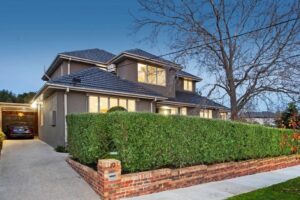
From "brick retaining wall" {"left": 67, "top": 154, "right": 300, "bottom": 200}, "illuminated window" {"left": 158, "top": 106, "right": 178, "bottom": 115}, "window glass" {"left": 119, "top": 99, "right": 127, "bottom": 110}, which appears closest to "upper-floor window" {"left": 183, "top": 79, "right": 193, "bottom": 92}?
"illuminated window" {"left": 158, "top": 106, "right": 178, "bottom": 115}

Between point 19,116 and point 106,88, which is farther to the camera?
point 19,116

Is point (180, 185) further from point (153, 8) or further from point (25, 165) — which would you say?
point (153, 8)

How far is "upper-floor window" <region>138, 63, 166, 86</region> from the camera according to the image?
1878 centimetres

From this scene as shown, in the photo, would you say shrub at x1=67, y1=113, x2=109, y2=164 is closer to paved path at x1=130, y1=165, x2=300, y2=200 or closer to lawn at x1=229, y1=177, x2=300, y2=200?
paved path at x1=130, y1=165, x2=300, y2=200

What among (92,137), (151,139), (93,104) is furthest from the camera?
(93,104)

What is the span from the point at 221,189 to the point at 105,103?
870 cm

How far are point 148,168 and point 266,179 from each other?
205 inches

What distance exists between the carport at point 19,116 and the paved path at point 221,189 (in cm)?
1939

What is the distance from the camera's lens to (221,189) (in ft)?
26.3

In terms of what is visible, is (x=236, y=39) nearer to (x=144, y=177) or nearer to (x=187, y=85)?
(x=187, y=85)

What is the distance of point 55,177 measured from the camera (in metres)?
7.72

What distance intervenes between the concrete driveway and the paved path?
1667mm

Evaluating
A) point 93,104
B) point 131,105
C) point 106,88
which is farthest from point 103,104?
point 131,105

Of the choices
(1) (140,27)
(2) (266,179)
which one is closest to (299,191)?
(2) (266,179)
